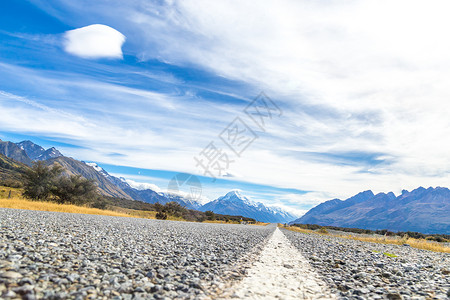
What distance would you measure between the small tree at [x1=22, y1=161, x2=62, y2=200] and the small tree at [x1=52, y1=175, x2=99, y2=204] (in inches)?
43.1

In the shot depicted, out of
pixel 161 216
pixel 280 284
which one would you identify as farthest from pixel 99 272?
pixel 161 216

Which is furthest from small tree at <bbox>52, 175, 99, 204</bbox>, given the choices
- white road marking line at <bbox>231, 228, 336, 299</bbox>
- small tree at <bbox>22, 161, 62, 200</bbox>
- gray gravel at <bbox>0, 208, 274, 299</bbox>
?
white road marking line at <bbox>231, 228, 336, 299</bbox>

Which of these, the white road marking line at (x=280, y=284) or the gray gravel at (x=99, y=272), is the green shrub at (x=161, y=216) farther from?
the white road marking line at (x=280, y=284)

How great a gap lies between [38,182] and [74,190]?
188 inches

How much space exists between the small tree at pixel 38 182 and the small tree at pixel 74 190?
1.10 metres

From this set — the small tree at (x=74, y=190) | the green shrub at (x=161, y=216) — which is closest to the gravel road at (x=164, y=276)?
the small tree at (x=74, y=190)

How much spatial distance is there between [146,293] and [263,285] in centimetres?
257

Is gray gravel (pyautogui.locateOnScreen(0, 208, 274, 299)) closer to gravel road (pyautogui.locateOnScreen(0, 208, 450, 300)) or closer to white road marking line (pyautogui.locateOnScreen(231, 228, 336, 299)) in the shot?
gravel road (pyautogui.locateOnScreen(0, 208, 450, 300))

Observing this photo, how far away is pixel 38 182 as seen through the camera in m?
34.7

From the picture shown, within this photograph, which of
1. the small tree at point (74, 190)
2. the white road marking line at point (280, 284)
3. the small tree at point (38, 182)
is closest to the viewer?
the white road marking line at point (280, 284)

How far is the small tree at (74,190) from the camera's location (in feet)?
120

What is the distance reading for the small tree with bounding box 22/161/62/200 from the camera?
111 feet

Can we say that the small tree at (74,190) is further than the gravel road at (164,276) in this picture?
Yes

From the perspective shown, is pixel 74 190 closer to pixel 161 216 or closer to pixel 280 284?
pixel 161 216
